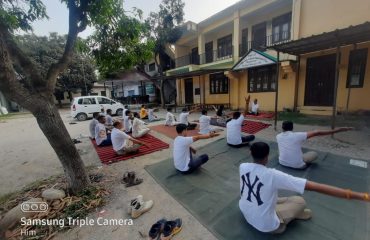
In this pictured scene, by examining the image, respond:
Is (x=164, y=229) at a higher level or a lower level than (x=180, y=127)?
lower

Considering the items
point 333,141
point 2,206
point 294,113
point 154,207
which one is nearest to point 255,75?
point 294,113

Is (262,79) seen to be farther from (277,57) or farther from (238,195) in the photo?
(238,195)

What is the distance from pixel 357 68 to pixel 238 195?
9.10 metres

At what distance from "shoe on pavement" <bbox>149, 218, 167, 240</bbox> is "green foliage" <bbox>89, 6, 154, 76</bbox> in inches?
143

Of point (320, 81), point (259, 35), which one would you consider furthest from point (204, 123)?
point (259, 35)

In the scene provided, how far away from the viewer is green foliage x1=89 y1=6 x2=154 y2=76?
3.89 meters

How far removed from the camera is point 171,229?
7.75 feet

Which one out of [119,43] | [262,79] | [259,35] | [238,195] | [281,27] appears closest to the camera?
[238,195]

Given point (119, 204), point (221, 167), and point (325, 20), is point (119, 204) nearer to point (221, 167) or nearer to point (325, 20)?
point (221, 167)

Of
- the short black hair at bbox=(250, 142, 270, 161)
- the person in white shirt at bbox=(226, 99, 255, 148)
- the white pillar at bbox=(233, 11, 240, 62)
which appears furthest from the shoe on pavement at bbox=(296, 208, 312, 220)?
the white pillar at bbox=(233, 11, 240, 62)

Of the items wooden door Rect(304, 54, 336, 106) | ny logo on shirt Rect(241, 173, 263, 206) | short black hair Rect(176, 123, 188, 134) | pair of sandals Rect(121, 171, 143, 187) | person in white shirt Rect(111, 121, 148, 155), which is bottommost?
pair of sandals Rect(121, 171, 143, 187)

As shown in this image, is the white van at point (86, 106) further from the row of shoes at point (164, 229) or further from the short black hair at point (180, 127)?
the row of shoes at point (164, 229)

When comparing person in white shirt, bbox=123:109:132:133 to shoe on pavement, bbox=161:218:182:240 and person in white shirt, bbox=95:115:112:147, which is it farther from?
shoe on pavement, bbox=161:218:182:240

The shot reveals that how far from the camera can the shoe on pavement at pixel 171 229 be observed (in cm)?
228
